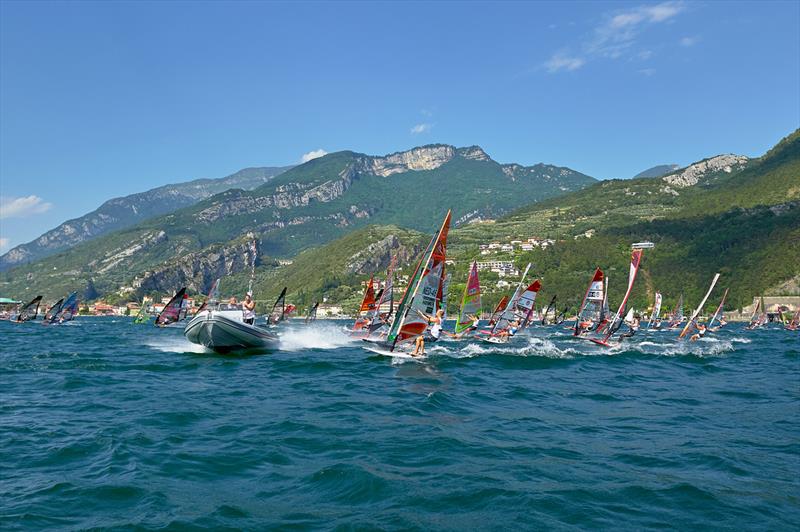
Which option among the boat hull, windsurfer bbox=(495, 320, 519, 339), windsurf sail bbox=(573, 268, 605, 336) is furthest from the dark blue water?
windsurfer bbox=(495, 320, 519, 339)

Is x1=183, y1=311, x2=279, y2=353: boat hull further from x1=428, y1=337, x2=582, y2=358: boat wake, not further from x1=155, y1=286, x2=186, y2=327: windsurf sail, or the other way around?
x1=155, y1=286, x2=186, y2=327: windsurf sail

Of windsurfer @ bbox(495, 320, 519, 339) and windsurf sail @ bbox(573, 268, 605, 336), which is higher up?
windsurf sail @ bbox(573, 268, 605, 336)

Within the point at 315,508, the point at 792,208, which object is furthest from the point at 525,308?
the point at 792,208

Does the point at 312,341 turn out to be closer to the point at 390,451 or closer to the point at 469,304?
the point at 469,304

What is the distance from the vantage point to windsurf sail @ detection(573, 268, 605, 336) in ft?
143

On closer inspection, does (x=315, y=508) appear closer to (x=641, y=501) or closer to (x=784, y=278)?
(x=641, y=501)

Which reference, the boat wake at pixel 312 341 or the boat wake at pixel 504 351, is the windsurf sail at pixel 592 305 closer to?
the boat wake at pixel 504 351

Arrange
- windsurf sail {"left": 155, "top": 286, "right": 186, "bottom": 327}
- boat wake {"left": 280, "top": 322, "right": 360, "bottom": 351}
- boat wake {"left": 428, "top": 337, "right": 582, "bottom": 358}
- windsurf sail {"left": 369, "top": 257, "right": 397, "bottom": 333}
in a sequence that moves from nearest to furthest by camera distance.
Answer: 1. boat wake {"left": 428, "top": 337, "right": 582, "bottom": 358}
2. boat wake {"left": 280, "top": 322, "right": 360, "bottom": 351}
3. windsurf sail {"left": 369, "top": 257, "right": 397, "bottom": 333}
4. windsurf sail {"left": 155, "top": 286, "right": 186, "bottom": 327}

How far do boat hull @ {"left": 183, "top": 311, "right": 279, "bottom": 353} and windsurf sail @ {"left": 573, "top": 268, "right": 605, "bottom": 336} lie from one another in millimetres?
24746

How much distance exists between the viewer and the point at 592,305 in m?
51.3

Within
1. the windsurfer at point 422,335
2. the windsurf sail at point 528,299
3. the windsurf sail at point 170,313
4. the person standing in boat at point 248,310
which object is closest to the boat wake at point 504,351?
the windsurfer at point 422,335

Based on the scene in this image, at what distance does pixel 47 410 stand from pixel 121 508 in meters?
9.30

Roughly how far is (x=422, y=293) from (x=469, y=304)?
19.1 meters

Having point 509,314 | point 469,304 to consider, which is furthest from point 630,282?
point 469,304
